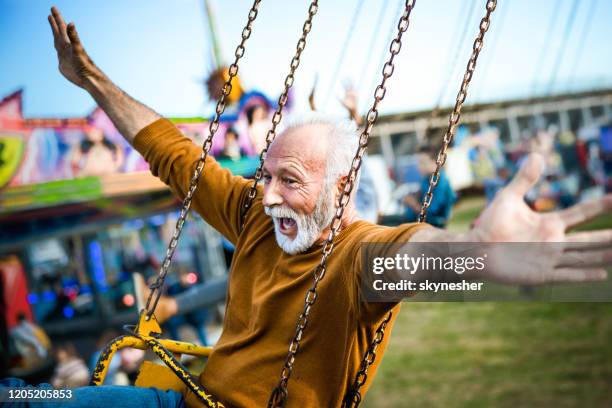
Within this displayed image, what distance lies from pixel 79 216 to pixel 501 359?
4985 millimetres

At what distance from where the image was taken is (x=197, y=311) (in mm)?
7668

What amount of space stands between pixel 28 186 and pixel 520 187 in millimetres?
6124

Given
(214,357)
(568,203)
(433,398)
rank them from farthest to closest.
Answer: (568,203) → (433,398) → (214,357)

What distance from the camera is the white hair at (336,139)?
1991mm

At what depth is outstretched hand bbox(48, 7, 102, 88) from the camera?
→ 8.30ft

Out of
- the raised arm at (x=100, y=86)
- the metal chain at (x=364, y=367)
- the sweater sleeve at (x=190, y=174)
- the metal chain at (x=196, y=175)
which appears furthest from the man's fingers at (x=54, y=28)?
the metal chain at (x=364, y=367)

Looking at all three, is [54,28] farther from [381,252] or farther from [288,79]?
[381,252]

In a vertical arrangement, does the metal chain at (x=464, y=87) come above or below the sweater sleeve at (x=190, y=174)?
above

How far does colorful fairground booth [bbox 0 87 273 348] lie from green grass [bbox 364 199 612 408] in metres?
2.57

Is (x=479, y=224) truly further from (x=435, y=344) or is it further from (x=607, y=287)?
(x=435, y=344)

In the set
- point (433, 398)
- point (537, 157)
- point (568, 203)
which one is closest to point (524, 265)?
point (537, 157)

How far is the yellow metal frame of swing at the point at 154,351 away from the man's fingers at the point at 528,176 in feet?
3.56

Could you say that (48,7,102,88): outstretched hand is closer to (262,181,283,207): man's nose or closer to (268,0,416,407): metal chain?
(262,181,283,207): man's nose

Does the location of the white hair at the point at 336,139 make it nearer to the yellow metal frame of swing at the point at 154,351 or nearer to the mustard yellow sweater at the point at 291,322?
the mustard yellow sweater at the point at 291,322
